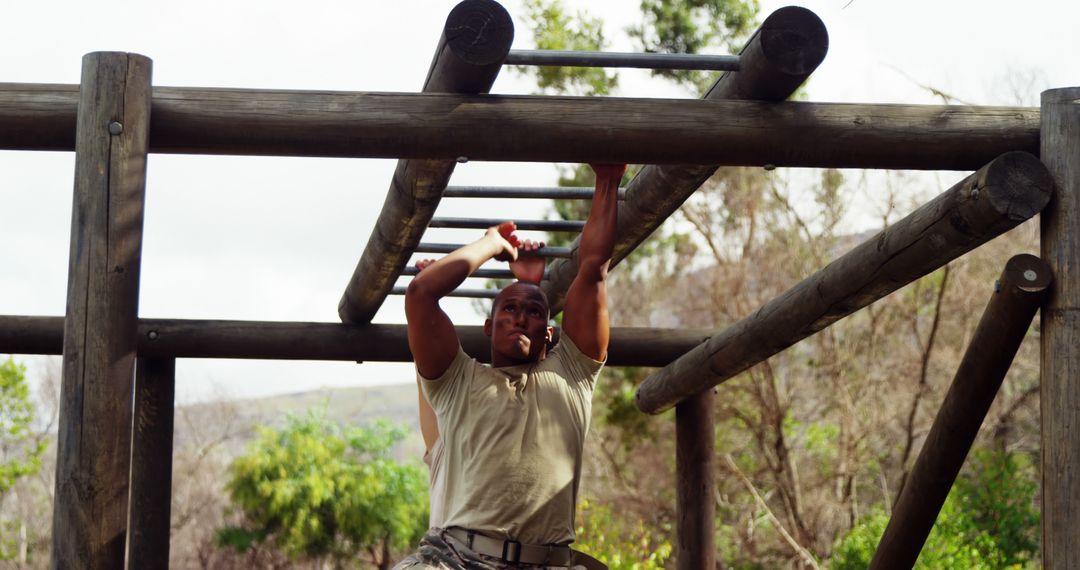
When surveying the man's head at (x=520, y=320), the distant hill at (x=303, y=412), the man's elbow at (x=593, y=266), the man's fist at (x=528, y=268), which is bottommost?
the man's head at (x=520, y=320)

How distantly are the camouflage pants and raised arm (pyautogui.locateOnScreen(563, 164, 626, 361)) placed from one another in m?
0.69

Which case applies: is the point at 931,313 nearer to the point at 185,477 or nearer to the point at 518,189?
the point at 518,189

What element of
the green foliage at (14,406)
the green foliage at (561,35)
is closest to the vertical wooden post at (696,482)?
the green foliage at (561,35)

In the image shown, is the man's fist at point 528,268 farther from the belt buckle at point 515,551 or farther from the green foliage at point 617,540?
the green foliage at point 617,540

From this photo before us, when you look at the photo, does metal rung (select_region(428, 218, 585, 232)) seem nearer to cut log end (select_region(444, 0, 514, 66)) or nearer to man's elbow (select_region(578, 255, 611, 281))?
man's elbow (select_region(578, 255, 611, 281))

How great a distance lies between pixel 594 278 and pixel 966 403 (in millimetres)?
1207

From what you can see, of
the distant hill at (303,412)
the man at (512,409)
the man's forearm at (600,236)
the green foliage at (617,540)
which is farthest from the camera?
the distant hill at (303,412)

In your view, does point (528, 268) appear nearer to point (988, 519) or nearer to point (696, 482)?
point (696, 482)

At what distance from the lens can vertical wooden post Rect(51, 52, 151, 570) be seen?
335cm

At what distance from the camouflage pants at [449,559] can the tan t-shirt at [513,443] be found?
53mm

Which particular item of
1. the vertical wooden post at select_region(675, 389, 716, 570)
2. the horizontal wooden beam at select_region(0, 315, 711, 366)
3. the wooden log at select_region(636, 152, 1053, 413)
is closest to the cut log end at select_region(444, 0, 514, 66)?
the wooden log at select_region(636, 152, 1053, 413)

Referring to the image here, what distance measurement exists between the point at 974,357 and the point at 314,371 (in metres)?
59.3

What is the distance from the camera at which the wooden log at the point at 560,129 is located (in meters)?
3.54

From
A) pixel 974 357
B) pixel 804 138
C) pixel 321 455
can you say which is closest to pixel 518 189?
pixel 804 138
